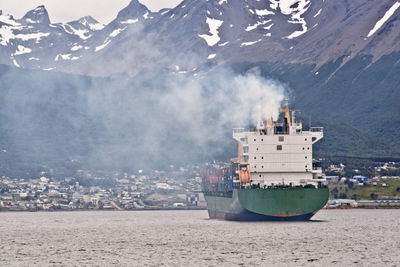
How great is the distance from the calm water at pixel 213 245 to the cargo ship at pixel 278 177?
2.39 metres

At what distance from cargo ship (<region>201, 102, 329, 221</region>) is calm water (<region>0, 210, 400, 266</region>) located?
2.39m

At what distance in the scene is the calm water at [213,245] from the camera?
8556 centimetres

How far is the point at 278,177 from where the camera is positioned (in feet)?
426

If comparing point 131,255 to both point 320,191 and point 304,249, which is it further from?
point 320,191

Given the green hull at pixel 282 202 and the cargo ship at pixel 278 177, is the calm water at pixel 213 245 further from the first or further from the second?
the cargo ship at pixel 278 177

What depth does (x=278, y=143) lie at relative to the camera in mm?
130250

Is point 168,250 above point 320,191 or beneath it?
beneath

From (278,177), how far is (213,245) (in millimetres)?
32028

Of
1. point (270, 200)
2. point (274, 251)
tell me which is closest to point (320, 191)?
point (270, 200)

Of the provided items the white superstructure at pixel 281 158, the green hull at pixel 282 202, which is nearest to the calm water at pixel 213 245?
the green hull at pixel 282 202

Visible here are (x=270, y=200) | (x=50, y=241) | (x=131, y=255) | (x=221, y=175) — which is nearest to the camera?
(x=131, y=255)

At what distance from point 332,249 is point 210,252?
12479 millimetres

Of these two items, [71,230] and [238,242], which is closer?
[238,242]

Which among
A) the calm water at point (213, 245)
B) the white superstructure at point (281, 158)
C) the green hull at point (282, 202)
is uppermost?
the white superstructure at point (281, 158)
